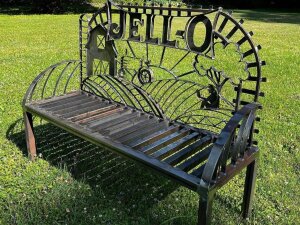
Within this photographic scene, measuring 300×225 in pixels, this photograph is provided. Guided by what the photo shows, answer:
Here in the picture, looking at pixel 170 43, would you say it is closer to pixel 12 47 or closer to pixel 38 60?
pixel 38 60

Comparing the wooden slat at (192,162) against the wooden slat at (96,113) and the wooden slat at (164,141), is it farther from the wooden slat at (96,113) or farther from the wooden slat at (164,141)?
the wooden slat at (96,113)

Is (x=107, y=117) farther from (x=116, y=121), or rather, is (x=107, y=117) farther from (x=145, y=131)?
(x=145, y=131)

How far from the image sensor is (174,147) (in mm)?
2625

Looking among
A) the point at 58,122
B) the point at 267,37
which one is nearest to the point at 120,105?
the point at 58,122

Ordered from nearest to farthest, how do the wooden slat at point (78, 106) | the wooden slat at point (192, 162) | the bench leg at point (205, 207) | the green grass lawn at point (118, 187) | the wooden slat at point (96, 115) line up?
the bench leg at point (205, 207)
the wooden slat at point (192, 162)
the green grass lawn at point (118, 187)
the wooden slat at point (96, 115)
the wooden slat at point (78, 106)

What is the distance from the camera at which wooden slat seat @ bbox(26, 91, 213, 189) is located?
2553 millimetres

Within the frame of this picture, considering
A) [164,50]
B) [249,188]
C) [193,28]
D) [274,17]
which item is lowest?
[249,188]

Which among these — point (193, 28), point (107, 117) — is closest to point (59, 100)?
point (107, 117)

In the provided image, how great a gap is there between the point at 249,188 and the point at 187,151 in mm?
513

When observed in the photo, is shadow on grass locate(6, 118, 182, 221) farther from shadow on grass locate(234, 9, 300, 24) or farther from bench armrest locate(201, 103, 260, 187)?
shadow on grass locate(234, 9, 300, 24)

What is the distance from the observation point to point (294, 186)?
3119 mm

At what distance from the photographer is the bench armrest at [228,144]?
201 centimetres

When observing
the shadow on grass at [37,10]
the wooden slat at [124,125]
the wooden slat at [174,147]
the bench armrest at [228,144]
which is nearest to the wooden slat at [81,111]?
the wooden slat at [124,125]

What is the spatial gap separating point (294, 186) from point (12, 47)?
296 inches
